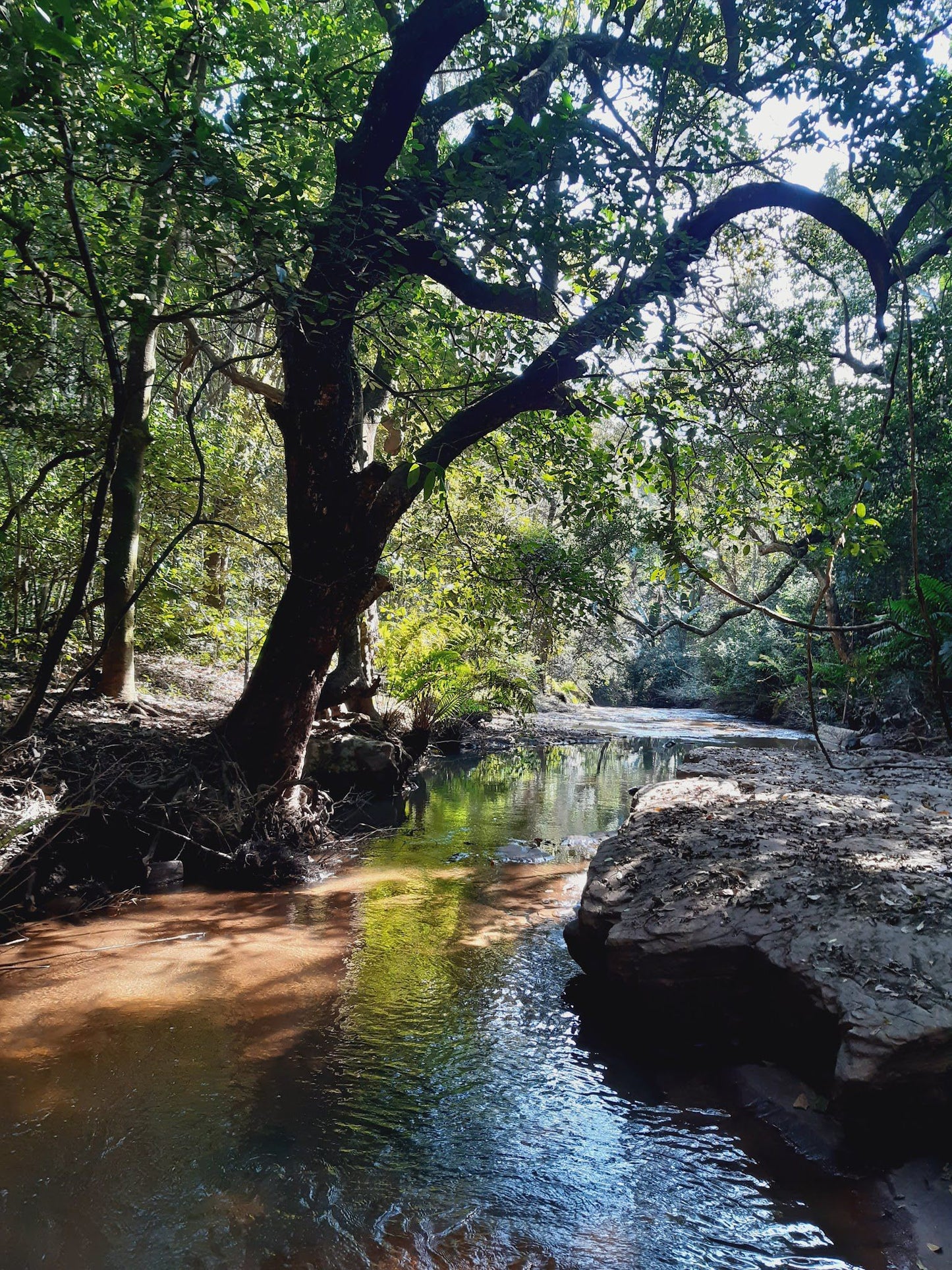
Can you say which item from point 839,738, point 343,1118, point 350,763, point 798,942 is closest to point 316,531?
point 350,763

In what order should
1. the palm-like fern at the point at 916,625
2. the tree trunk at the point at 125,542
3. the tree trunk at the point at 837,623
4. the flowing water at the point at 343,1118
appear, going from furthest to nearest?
the tree trunk at the point at 837,623
the palm-like fern at the point at 916,625
the tree trunk at the point at 125,542
the flowing water at the point at 343,1118

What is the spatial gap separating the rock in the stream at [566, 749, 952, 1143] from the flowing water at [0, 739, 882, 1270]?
388 millimetres

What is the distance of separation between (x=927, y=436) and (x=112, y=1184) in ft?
49.3

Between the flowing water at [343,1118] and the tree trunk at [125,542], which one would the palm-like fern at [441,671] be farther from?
the flowing water at [343,1118]

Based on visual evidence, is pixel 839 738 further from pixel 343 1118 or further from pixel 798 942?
pixel 343 1118

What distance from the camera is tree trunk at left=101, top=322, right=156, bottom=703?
24.3ft

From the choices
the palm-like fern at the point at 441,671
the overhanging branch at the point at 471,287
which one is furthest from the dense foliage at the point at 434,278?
the palm-like fern at the point at 441,671

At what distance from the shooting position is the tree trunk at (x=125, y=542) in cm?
740

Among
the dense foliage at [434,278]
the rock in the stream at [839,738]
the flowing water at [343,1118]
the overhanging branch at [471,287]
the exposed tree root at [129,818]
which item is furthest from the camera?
the rock in the stream at [839,738]

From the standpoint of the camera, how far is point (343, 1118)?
9.77ft

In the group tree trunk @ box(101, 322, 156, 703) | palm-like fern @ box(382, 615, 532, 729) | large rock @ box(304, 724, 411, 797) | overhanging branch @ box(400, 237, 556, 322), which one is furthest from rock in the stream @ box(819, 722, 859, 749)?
tree trunk @ box(101, 322, 156, 703)

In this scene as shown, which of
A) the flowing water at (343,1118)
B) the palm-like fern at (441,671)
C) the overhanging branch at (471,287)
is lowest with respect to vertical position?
the flowing water at (343,1118)

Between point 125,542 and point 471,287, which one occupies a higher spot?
point 471,287

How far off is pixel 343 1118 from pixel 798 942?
2084mm
